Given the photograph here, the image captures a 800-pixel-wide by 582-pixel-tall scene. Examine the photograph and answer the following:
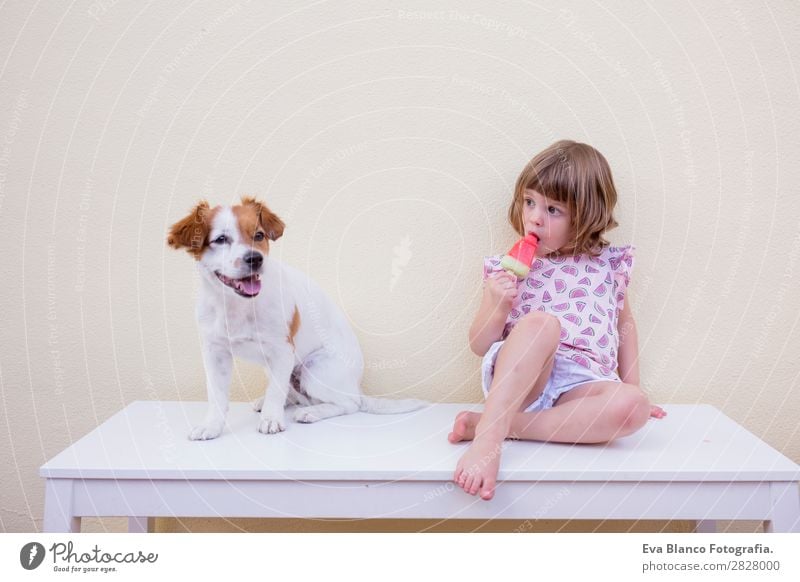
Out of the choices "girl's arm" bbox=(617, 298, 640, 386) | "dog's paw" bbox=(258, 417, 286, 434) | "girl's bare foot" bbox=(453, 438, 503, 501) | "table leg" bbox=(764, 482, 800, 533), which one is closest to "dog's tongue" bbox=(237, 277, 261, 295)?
"dog's paw" bbox=(258, 417, 286, 434)

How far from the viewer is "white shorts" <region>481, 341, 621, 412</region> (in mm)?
1640

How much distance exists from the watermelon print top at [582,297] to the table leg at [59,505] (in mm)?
1026

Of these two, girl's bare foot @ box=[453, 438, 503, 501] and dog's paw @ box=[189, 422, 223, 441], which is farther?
dog's paw @ box=[189, 422, 223, 441]

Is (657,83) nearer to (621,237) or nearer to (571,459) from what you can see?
(621,237)

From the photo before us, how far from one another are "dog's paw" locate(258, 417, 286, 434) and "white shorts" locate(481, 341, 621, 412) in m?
0.47

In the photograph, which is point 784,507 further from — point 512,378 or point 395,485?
point 395,485

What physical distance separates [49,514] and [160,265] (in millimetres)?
754

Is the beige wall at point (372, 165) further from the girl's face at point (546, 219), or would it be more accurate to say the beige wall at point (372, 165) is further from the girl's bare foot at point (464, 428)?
the girl's bare foot at point (464, 428)

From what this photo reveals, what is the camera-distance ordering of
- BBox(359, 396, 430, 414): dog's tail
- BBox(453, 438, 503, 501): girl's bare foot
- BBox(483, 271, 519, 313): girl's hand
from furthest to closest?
1. BBox(359, 396, 430, 414): dog's tail
2. BBox(483, 271, 519, 313): girl's hand
3. BBox(453, 438, 503, 501): girl's bare foot

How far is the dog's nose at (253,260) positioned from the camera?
57.6 inches

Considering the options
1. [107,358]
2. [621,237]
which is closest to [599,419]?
[621,237]

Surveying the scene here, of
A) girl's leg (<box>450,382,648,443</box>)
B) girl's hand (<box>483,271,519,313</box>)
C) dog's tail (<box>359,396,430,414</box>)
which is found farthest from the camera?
dog's tail (<box>359,396,430,414</box>)

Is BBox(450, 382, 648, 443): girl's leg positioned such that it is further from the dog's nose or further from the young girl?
the dog's nose

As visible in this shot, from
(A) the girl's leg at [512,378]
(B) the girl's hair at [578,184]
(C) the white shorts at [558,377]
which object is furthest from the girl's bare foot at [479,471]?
(B) the girl's hair at [578,184]
